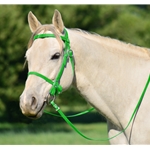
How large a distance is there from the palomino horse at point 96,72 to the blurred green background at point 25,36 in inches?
425

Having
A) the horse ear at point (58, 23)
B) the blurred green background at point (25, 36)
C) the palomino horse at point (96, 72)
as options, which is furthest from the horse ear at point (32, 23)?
the blurred green background at point (25, 36)

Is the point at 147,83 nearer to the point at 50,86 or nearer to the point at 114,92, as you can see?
the point at 114,92

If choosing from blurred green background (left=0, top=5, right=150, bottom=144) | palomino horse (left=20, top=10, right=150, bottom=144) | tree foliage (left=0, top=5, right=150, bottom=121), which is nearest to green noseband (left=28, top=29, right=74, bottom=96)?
palomino horse (left=20, top=10, right=150, bottom=144)

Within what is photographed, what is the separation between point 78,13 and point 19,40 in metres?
3.88

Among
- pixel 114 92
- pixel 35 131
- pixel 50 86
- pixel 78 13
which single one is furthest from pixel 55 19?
pixel 78 13

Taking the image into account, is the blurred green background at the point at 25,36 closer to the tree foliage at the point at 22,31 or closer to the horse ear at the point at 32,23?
the tree foliage at the point at 22,31

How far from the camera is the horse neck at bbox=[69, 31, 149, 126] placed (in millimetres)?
4480

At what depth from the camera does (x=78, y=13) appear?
66.1ft

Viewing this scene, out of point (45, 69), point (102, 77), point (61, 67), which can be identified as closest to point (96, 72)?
point (102, 77)

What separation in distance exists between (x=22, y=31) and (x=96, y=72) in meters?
13.6

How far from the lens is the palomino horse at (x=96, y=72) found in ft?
13.8

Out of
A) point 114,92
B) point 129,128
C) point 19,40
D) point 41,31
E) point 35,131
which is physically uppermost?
point 41,31

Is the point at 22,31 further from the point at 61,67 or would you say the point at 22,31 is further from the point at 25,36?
the point at 61,67

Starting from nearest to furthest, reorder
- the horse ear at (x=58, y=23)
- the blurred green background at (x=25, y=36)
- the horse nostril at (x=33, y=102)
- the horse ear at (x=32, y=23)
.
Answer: the horse nostril at (x=33, y=102), the horse ear at (x=58, y=23), the horse ear at (x=32, y=23), the blurred green background at (x=25, y=36)
